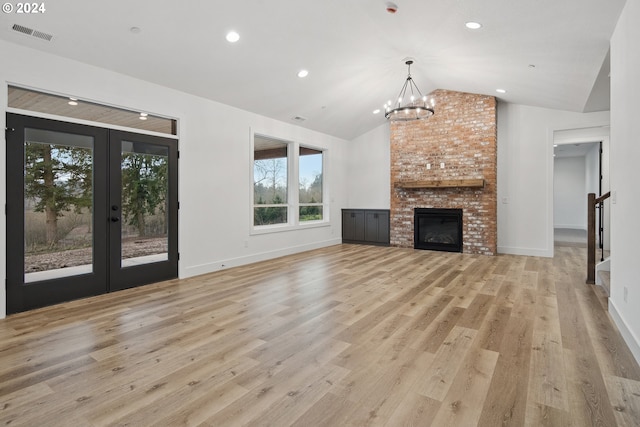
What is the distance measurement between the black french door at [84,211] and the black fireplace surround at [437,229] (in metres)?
5.43

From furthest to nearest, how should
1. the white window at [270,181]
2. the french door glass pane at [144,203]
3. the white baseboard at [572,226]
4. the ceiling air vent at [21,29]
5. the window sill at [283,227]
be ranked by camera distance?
1. the white baseboard at [572,226]
2. the white window at [270,181]
3. the window sill at [283,227]
4. the french door glass pane at [144,203]
5. the ceiling air vent at [21,29]

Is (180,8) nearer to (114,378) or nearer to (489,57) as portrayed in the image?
(114,378)

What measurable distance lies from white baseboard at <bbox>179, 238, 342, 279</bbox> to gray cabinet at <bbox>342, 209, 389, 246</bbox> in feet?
3.42

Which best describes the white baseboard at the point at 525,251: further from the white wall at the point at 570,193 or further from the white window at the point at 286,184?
the white wall at the point at 570,193

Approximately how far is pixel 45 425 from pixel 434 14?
4944 millimetres

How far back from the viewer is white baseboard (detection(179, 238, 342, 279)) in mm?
5418

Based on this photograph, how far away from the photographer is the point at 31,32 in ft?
11.4

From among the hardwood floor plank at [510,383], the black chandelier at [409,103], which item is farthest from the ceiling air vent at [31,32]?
the hardwood floor plank at [510,383]

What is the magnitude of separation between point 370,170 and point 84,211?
6661mm

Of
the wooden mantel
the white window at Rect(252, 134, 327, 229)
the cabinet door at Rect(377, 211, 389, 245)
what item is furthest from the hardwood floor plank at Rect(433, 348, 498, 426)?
the cabinet door at Rect(377, 211, 389, 245)

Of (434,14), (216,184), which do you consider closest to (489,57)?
(434,14)

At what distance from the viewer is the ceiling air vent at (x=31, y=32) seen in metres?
3.39

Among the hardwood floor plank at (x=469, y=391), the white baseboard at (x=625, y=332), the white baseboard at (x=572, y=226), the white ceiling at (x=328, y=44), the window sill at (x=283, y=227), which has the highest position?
the white ceiling at (x=328, y=44)

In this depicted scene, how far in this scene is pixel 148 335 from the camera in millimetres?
3047
